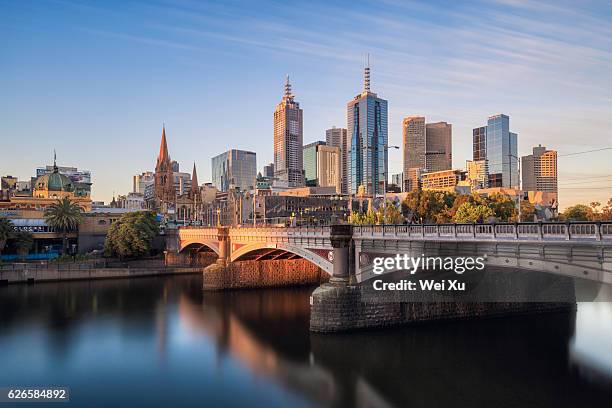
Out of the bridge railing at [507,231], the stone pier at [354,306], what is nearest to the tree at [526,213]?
the stone pier at [354,306]

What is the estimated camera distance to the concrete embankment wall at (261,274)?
7081 centimetres

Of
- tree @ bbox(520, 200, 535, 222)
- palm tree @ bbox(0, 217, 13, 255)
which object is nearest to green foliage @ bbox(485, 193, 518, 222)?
tree @ bbox(520, 200, 535, 222)

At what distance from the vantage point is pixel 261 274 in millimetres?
72562

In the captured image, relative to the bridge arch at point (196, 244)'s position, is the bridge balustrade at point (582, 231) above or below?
above

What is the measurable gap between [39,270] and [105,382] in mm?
54259

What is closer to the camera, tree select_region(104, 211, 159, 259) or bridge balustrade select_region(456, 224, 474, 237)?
bridge balustrade select_region(456, 224, 474, 237)

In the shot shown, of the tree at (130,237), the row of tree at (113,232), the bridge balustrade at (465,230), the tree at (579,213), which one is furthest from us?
the tree at (130,237)

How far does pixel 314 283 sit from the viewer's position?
75375 mm

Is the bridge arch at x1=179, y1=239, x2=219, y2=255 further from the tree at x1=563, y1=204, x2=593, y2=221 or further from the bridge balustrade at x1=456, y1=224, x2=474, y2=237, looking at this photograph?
the tree at x1=563, y1=204, x2=593, y2=221

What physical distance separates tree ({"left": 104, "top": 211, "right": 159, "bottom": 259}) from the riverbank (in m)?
6.26

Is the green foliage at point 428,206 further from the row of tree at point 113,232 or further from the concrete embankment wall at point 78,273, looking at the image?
the row of tree at point 113,232

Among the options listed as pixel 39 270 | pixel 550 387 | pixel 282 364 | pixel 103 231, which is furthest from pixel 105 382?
pixel 103 231

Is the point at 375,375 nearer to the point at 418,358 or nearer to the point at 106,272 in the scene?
the point at 418,358

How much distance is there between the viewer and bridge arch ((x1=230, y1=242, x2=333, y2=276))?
45.1 m
